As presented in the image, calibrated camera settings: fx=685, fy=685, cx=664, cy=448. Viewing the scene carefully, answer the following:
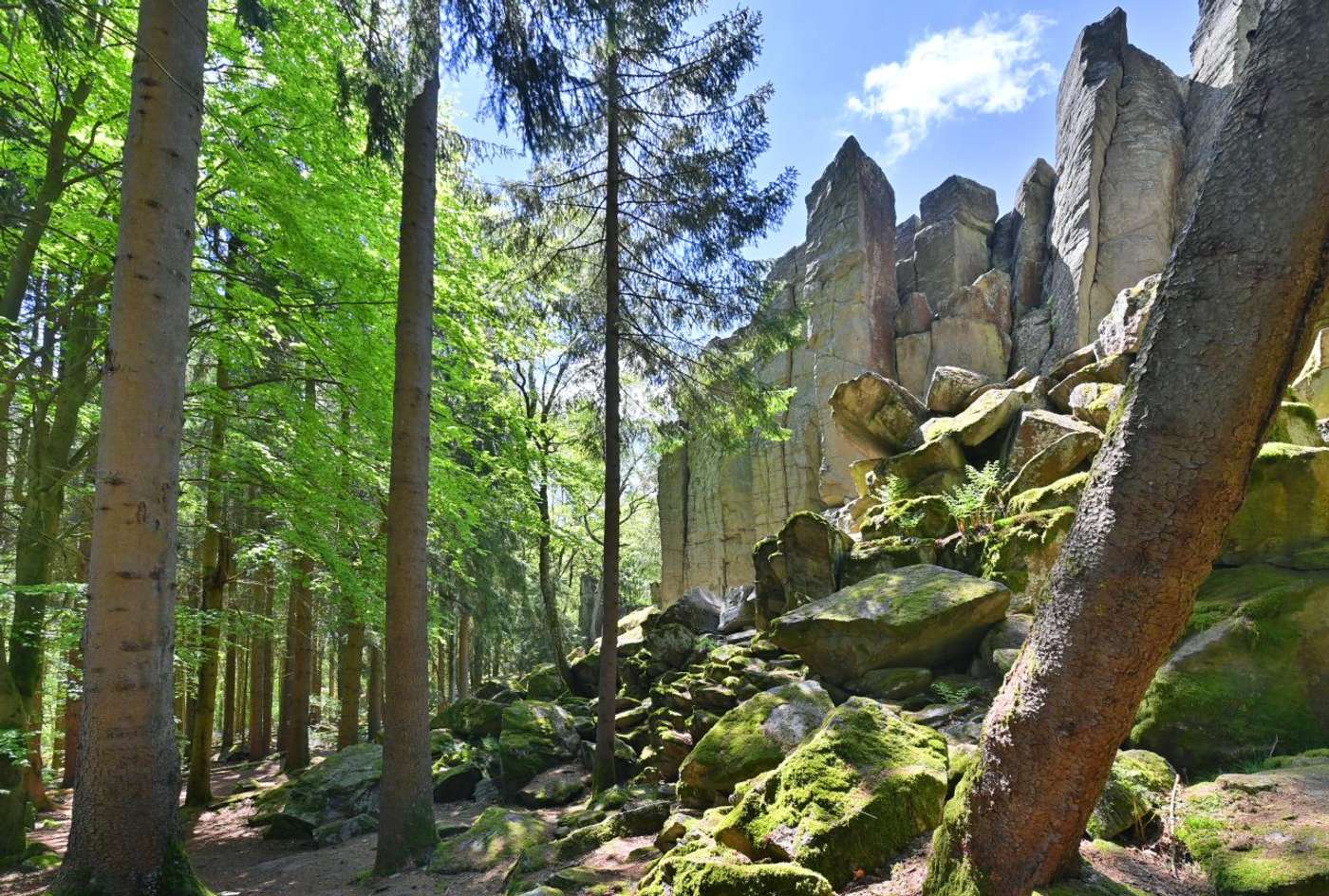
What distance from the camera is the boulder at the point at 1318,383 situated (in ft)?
26.8

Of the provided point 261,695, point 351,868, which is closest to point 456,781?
point 351,868

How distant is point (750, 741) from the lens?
5.63 metres

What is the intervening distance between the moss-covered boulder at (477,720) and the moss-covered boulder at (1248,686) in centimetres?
1099

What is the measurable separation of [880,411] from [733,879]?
423 inches

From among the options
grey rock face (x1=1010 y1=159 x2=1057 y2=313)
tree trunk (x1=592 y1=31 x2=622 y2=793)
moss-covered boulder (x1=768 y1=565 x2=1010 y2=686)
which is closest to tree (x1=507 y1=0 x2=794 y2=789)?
tree trunk (x1=592 y1=31 x2=622 y2=793)

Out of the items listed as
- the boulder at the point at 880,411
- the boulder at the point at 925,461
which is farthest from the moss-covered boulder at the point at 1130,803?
the boulder at the point at 880,411

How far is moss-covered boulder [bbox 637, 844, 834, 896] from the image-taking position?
9.37 feet

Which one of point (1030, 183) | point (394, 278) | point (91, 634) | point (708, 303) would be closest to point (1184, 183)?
point (1030, 183)

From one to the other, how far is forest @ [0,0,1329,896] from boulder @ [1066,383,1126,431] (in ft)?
0.42

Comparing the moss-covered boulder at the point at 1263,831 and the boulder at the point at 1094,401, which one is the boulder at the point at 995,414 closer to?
the boulder at the point at 1094,401

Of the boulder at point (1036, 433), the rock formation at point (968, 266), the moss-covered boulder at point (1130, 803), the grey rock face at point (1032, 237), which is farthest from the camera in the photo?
the grey rock face at point (1032, 237)

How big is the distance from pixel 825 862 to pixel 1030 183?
25.8m

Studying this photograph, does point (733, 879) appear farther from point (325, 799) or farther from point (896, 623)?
point (325, 799)

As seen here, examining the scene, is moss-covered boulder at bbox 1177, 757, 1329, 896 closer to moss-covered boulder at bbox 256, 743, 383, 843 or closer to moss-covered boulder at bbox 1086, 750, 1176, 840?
moss-covered boulder at bbox 1086, 750, 1176, 840
